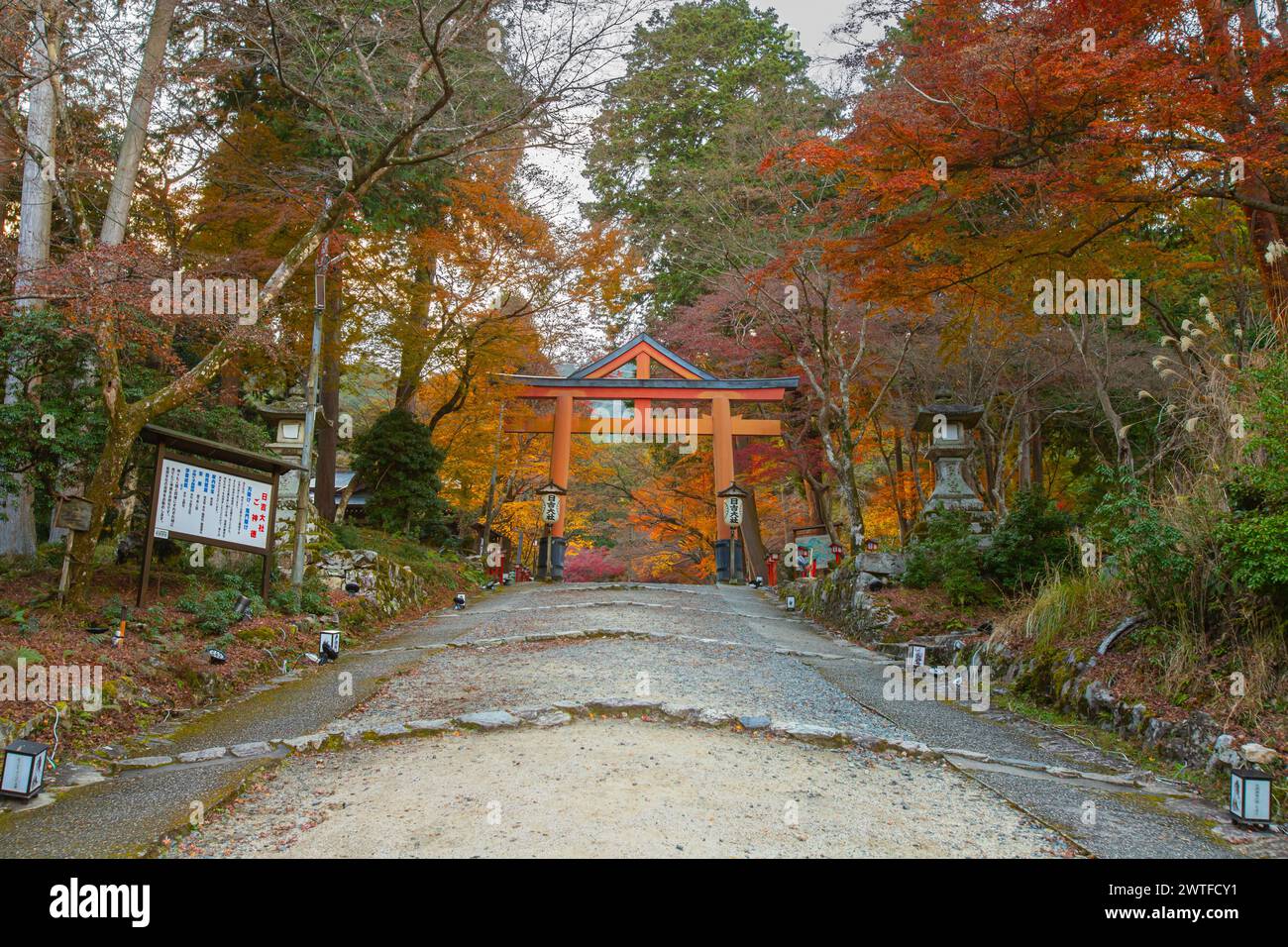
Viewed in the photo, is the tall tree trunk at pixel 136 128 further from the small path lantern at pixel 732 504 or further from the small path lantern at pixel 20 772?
the small path lantern at pixel 732 504

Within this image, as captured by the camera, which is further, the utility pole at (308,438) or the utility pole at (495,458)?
the utility pole at (495,458)

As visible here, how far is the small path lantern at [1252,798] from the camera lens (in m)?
3.62

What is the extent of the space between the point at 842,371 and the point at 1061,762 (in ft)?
27.1

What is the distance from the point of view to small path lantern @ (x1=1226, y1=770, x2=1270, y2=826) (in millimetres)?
3621

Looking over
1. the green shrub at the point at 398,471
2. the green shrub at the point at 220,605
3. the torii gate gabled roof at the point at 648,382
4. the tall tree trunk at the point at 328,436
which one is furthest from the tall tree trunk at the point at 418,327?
the green shrub at the point at 220,605

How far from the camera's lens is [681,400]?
19422 mm

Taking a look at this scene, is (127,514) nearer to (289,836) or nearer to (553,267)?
(289,836)

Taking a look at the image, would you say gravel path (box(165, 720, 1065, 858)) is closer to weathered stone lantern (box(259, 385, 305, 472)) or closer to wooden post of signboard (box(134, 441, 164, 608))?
wooden post of signboard (box(134, 441, 164, 608))

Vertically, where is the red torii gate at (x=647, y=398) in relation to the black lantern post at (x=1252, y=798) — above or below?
above

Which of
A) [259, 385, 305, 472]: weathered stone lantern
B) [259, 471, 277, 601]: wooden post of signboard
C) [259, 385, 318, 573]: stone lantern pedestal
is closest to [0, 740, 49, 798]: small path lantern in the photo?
[259, 471, 277, 601]: wooden post of signboard

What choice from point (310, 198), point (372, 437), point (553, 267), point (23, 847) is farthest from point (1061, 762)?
point (372, 437)

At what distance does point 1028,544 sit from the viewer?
838 centimetres

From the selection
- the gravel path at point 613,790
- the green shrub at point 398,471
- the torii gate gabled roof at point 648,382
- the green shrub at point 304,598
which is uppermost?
the torii gate gabled roof at point 648,382

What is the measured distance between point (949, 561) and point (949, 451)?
2652 mm
